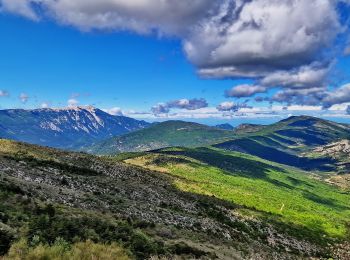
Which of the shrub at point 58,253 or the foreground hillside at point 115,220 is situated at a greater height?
the shrub at point 58,253

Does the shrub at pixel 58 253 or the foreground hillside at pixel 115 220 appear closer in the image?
the shrub at pixel 58 253

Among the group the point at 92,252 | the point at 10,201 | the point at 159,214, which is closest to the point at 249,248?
the point at 159,214

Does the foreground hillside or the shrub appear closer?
the shrub

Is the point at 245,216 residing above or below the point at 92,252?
below

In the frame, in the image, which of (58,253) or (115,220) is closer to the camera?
(58,253)

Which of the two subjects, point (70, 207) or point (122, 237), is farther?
point (70, 207)

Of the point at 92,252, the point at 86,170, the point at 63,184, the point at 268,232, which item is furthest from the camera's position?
the point at 86,170

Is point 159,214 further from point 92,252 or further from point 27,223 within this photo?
point 92,252

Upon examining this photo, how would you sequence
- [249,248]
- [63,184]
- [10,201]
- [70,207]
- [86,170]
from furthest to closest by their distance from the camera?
[86,170], [63,184], [249,248], [70,207], [10,201]

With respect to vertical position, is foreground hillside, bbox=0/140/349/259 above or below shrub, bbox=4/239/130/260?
below

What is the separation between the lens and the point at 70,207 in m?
50.5

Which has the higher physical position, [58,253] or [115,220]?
[58,253]

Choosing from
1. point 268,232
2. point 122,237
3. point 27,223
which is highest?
point 27,223

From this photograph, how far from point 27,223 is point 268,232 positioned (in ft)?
203
